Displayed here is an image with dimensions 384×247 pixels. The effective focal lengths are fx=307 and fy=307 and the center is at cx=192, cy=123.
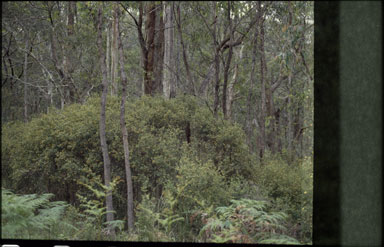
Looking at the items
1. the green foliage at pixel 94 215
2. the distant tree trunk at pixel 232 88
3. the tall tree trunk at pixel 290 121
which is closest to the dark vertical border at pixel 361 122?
the tall tree trunk at pixel 290 121

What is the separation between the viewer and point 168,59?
3.43 m

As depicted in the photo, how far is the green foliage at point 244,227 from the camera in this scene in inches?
114

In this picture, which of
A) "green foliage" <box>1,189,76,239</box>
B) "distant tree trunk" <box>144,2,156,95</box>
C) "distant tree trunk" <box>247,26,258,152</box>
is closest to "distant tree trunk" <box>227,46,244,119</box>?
"distant tree trunk" <box>247,26,258,152</box>

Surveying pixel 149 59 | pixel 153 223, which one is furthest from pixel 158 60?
pixel 153 223

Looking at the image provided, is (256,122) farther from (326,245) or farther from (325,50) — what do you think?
(326,245)

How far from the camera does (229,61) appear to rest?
10.8 ft

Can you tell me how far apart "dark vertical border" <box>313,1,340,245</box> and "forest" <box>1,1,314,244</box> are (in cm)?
16

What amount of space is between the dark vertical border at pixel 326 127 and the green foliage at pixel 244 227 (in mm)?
334

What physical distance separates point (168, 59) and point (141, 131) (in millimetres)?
896

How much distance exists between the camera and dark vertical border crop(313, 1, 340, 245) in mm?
2818

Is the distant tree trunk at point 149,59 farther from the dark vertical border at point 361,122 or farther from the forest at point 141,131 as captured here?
the dark vertical border at point 361,122

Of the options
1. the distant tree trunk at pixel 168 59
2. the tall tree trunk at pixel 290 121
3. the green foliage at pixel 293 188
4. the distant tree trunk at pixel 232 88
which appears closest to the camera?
the green foliage at pixel 293 188

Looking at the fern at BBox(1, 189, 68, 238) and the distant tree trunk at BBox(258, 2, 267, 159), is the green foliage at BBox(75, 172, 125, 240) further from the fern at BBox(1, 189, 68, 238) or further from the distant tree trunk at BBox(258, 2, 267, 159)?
the distant tree trunk at BBox(258, 2, 267, 159)

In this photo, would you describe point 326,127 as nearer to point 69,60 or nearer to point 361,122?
point 361,122
